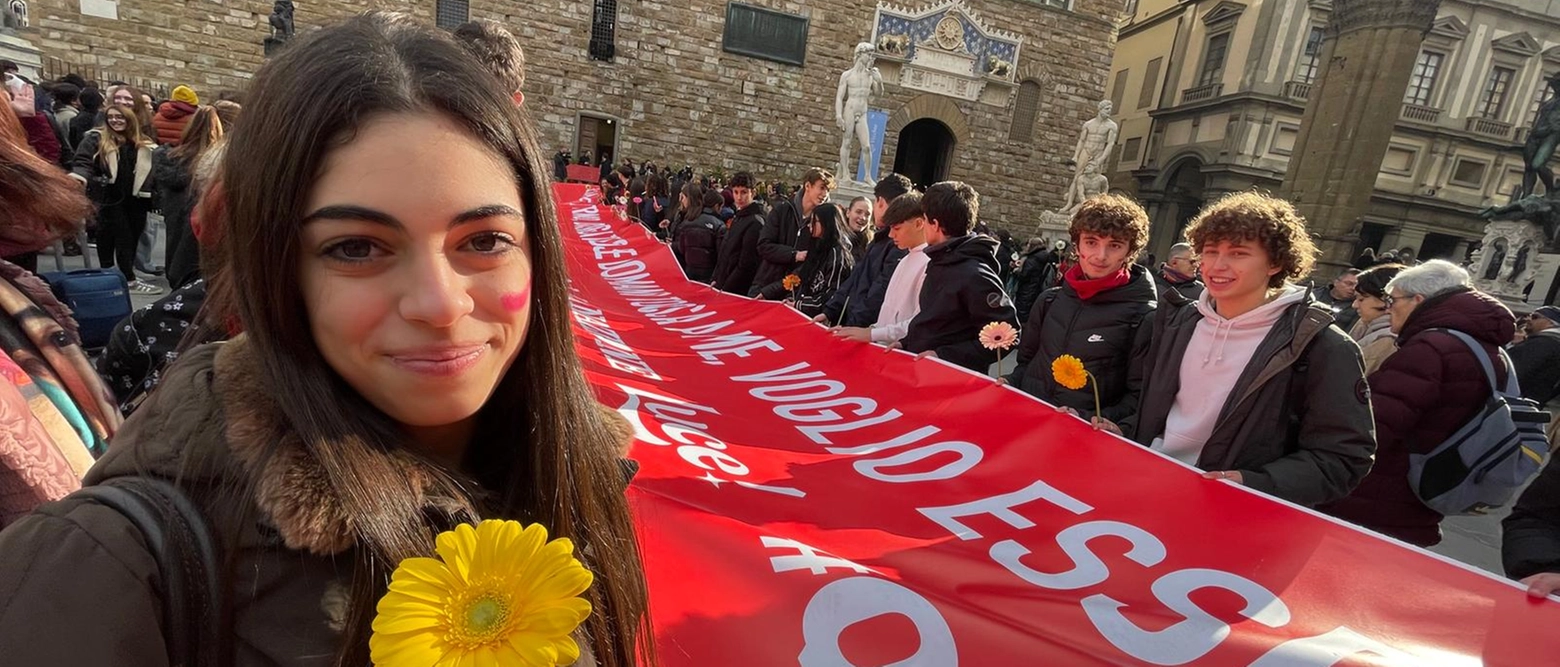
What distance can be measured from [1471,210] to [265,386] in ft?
126

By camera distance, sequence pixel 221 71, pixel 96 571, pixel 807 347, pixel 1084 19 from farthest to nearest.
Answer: pixel 1084 19 < pixel 221 71 < pixel 807 347 < pixel 96 571

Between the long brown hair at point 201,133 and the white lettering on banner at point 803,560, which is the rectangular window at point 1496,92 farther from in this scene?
the long brown hair at point 201,133

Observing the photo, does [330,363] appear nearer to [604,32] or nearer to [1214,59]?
[604,32]

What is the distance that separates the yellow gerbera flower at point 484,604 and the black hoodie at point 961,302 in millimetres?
3271

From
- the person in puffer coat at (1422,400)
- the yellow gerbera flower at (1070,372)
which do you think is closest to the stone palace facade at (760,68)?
the person in puffer coat at (1422,400)

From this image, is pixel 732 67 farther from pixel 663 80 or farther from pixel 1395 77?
pixel 1395 77

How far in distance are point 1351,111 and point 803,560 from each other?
19.9 meters

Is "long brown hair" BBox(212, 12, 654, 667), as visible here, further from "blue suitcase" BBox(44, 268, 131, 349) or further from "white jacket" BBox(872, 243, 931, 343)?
"white jacket" BBox(872, 243, 931, 343)

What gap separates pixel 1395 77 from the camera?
15.5m

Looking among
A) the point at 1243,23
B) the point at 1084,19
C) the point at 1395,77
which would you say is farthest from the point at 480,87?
the point at 1243,23

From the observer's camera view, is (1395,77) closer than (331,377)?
No

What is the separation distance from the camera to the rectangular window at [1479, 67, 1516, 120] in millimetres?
27141

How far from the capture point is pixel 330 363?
3.01 feet

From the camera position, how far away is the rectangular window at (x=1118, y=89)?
3505 cm
